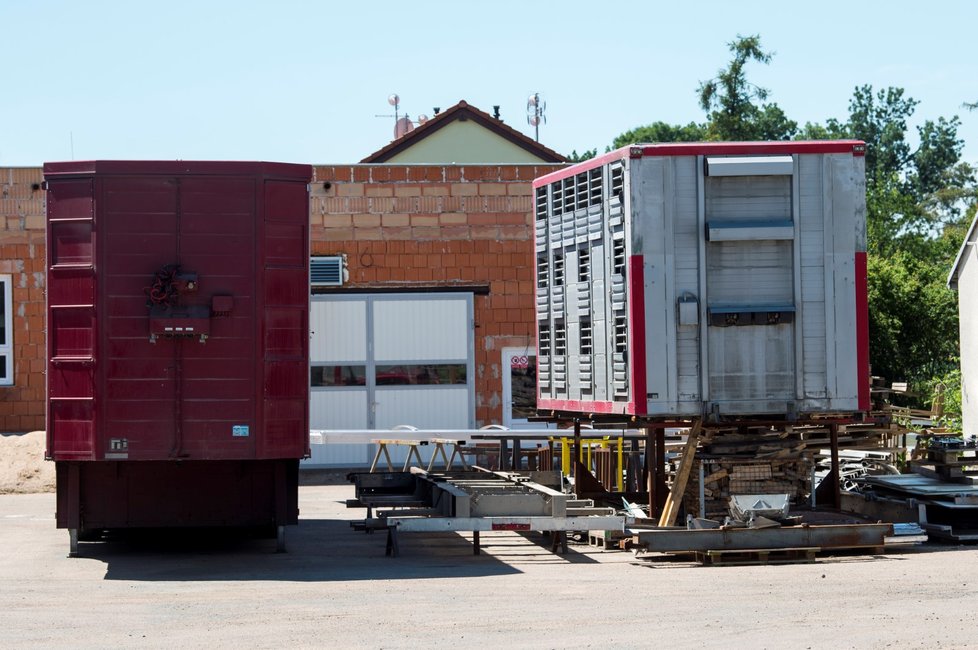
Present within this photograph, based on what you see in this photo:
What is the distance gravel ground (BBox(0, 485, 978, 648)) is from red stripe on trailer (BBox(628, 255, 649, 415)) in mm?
1725

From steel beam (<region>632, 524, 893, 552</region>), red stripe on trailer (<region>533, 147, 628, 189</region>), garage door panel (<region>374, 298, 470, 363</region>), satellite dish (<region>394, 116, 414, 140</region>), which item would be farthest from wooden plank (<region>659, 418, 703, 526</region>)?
satellite dish (<region>394, 116, 414, 140</region>)

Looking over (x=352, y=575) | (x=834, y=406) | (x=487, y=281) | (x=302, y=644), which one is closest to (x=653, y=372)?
(x=834, y=406)

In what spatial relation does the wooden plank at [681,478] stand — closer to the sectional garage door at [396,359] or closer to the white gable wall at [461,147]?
the sectional garage door at [396,359]

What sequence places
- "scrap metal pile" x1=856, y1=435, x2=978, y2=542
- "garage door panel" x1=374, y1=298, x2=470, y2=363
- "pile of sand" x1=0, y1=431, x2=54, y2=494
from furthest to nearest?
"garage door panel" x1=374, y1=298, x2=470, y2=363
"pile of sand" x1=0, y1=431, x2=54, y2=494
"scrap metal pile" x1=856, y1=435, x2=978, y2=542

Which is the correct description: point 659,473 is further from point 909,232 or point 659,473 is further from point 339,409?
point 909,232

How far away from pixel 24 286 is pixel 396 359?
7.10 meters

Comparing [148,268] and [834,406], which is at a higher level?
[148,268]

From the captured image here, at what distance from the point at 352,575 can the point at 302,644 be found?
368 centimetres

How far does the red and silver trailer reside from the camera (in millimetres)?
15758

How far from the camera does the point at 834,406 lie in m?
16.0

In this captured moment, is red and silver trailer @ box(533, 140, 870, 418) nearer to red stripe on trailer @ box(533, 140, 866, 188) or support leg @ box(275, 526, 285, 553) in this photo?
red stripe on trailer @ box(533, 140, 866, 188)

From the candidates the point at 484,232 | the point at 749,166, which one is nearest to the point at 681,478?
the point at 749,166

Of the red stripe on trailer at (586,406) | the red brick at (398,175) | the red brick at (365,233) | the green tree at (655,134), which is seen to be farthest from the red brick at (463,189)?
the green tree at (655,134)

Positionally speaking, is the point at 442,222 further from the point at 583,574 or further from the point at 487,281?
the point at 583,574
